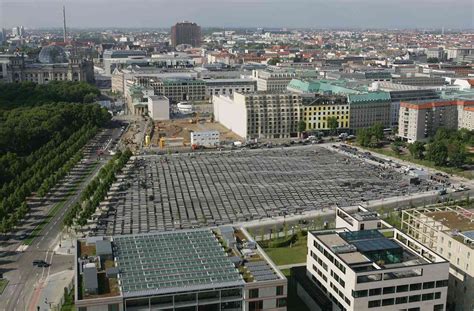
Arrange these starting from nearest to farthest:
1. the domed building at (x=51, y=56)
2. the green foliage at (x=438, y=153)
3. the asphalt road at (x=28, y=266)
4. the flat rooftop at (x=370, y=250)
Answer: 1. the flat rooftop at (x=370, y=250)
2. the asphalt road at (x=28, y=266)
3. the green foliage at (x=438, y=153)
4. the domed building at (x=51, y=56)

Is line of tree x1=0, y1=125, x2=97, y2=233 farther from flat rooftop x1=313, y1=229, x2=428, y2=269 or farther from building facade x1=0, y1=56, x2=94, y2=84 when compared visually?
building facade x1=0, y1=56, x2=94, y2=84

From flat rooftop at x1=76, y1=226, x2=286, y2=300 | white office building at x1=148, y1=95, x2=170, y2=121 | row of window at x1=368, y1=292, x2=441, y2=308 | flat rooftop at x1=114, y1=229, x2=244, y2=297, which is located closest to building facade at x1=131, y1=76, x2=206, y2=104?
white office building at x1=148, y1=95, x2=170, y2=121

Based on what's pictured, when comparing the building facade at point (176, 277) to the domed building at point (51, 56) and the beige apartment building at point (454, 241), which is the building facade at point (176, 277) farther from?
the domed building at point (51, 56)

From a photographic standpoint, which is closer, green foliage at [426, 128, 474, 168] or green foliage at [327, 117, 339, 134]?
green foliage at [426, 128, 474, 168]

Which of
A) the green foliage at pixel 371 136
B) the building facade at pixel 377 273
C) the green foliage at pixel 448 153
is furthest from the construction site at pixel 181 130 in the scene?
the building facade at pixel 377 273

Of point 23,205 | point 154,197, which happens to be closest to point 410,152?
point 154,197

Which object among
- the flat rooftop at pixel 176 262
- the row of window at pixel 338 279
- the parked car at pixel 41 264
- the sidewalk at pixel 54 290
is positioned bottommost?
the sidewalk at pixel 54 290

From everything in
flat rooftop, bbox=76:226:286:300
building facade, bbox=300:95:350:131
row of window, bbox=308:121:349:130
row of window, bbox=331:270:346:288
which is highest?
building facade, bbox=300:95:350:131
